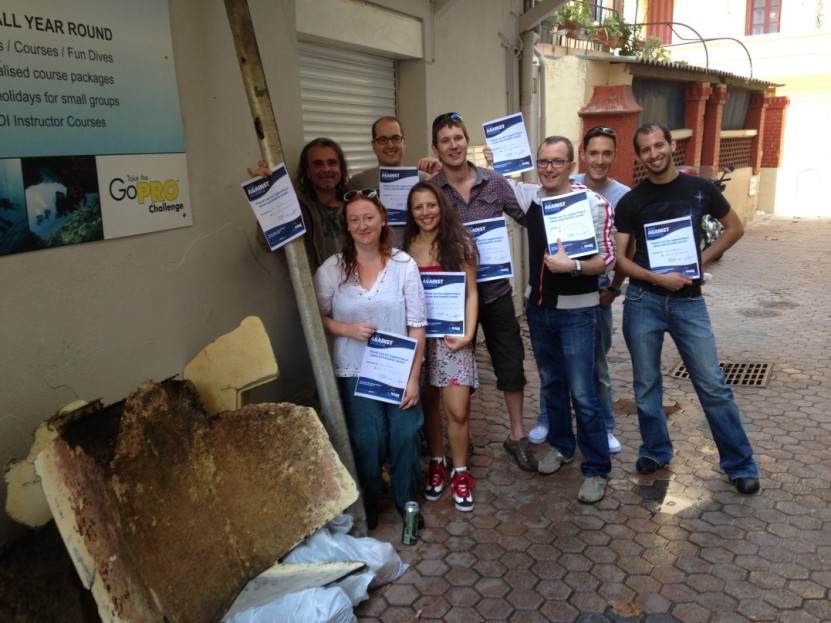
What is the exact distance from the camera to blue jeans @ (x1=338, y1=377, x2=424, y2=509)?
11.8ft

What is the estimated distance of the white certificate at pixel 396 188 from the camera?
4.11 m

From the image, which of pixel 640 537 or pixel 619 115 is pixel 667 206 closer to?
pixel 640 537

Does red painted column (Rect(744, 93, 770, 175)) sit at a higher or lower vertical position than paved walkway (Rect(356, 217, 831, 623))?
higher

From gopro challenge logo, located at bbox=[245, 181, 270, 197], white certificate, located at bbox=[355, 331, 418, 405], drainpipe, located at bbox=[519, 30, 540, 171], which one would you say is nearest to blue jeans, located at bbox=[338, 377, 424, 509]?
white certificate, located at bbox=[355, 331, 418, 405]

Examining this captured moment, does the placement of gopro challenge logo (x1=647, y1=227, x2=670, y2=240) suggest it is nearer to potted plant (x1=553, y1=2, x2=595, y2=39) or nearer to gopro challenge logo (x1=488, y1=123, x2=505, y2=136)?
gopro challenge logo (x1=488, y1=123, x2=505, y2=136)

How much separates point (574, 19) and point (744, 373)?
976cm

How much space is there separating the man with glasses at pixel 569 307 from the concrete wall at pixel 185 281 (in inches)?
60.0

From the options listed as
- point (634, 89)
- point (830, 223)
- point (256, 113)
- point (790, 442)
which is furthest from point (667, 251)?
point (830, 223)

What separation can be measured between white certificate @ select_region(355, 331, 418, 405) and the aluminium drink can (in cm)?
56

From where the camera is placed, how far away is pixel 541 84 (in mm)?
8094

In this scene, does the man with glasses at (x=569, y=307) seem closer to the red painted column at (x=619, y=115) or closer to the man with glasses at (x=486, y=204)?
the man with glasses at (x=486, y=204)

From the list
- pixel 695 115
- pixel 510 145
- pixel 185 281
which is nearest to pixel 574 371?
pixel 510 145

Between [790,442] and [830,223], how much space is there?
14.8 metres

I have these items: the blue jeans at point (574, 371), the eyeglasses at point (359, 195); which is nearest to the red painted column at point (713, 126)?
the blue jeans at point (574, 371)
